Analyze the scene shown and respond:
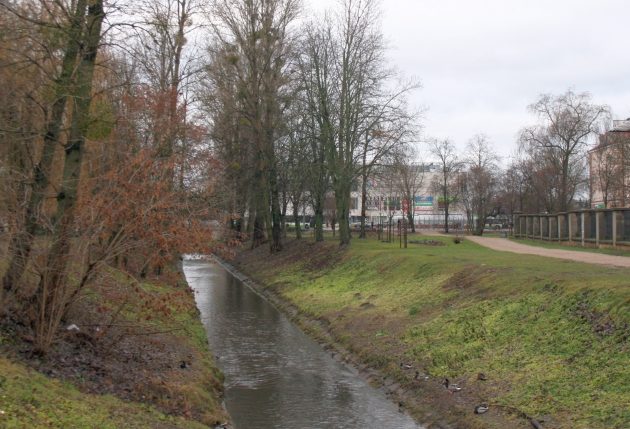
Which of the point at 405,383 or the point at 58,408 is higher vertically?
the point at 58,408

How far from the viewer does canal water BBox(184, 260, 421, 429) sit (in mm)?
12742

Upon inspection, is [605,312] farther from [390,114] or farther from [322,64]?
[322,64]

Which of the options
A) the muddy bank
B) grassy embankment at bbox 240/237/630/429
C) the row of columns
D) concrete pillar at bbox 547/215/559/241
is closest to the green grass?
the muddy bank

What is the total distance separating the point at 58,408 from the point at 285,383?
304 inches

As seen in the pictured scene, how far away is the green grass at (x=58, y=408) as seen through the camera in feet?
24.7

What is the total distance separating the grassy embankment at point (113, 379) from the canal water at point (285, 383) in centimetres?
80

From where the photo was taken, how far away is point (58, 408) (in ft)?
27.1

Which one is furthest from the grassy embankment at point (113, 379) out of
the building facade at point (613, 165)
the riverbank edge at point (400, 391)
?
the building facade at point (613, 165)

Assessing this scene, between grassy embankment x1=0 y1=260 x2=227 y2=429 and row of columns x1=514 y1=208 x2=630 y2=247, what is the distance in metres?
21.8

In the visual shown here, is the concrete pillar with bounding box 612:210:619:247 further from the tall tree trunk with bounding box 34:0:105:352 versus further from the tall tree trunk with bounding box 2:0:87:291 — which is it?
the tall tree trunk with bounding box 2:0:87:291

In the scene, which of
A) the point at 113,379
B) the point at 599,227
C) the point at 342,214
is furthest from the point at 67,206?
the point at 599,227

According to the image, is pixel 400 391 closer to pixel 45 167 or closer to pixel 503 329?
pixel 503 329

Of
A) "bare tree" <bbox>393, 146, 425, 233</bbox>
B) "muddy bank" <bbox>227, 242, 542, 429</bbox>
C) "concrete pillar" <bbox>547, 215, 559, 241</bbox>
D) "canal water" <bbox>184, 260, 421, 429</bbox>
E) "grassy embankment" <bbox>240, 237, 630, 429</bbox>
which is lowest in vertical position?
"canal water" <bbox>184, 260, 421, 429</bbox>

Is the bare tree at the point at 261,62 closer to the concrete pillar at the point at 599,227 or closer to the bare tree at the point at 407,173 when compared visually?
the bare tree at the point at 407,173
